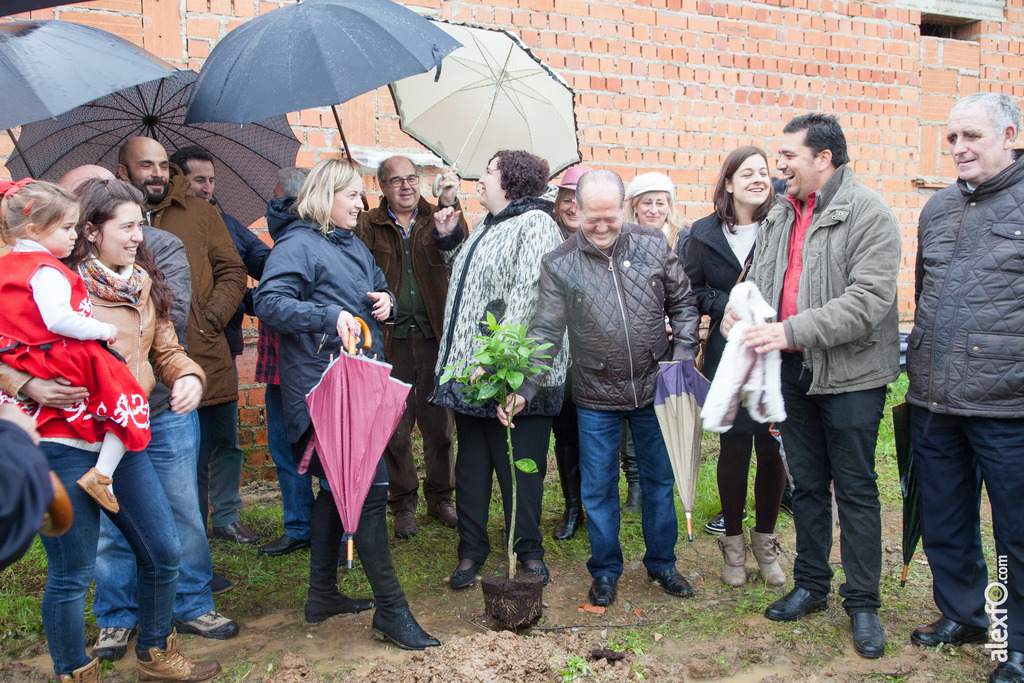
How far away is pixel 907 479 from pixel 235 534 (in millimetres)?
3617

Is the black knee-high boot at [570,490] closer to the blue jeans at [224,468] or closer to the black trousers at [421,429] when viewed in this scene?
the black trousers at [421,429]

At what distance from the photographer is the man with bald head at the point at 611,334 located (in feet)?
12.4

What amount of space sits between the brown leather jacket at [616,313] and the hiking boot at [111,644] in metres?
2.06

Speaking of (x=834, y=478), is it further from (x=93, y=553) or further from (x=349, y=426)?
(x=93, y=553)

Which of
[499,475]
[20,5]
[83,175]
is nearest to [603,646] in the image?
[499,475]

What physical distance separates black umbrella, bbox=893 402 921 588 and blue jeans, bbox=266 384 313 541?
3.06m

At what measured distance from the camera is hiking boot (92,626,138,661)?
3.45 metres

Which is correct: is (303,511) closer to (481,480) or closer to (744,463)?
(481,480)

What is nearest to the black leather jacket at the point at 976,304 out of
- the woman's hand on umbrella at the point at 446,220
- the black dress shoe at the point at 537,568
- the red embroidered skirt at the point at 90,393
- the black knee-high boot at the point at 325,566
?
the black dress shoe at the point at 537,568

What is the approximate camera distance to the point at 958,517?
3408 mm

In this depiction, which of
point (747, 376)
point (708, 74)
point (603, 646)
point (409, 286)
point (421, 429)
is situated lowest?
point (603, 646)

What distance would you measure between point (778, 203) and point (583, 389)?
4.02 ft

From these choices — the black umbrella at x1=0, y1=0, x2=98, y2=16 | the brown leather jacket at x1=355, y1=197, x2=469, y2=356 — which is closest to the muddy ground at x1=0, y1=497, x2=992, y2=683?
the brown leather jacket at x1=355, y1=197, x2=469, y2=356

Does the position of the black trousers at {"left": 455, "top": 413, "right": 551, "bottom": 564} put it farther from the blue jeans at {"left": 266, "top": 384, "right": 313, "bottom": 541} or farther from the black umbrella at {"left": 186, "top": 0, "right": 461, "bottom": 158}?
the black umbrella at {"left": 186, "top": 0, "right": 461, "bottom": 158}
